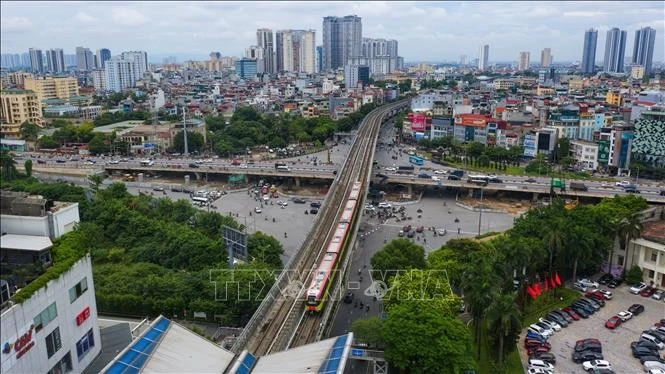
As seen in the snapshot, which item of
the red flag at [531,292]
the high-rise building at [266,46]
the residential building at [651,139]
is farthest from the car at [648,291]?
the high-rise building at [266,46]

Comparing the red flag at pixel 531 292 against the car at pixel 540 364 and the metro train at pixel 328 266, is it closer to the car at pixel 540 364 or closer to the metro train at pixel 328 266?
the car at pixel 540 364

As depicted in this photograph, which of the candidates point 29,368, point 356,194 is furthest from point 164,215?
point 29,368

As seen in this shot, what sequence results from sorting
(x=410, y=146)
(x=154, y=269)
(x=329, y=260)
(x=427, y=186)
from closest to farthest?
(x=329, y=260) → (x=154, y=269) → (x=427, y=186) → (x=410, y=146)

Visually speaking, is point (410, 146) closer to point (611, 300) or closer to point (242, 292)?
point (611, 300)

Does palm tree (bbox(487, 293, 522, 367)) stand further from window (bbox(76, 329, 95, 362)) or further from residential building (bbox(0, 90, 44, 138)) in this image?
residential building (bbox(0, 90, 44, 138))

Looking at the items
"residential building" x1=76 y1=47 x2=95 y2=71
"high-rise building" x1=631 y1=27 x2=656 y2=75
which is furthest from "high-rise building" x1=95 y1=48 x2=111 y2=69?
"high-rise building" x1=631 y1=27 x2=656 y2=75

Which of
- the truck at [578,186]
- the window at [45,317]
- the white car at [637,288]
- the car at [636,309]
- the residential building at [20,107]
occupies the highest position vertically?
the residential building at [20,107]

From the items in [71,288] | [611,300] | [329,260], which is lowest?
[611,300]
